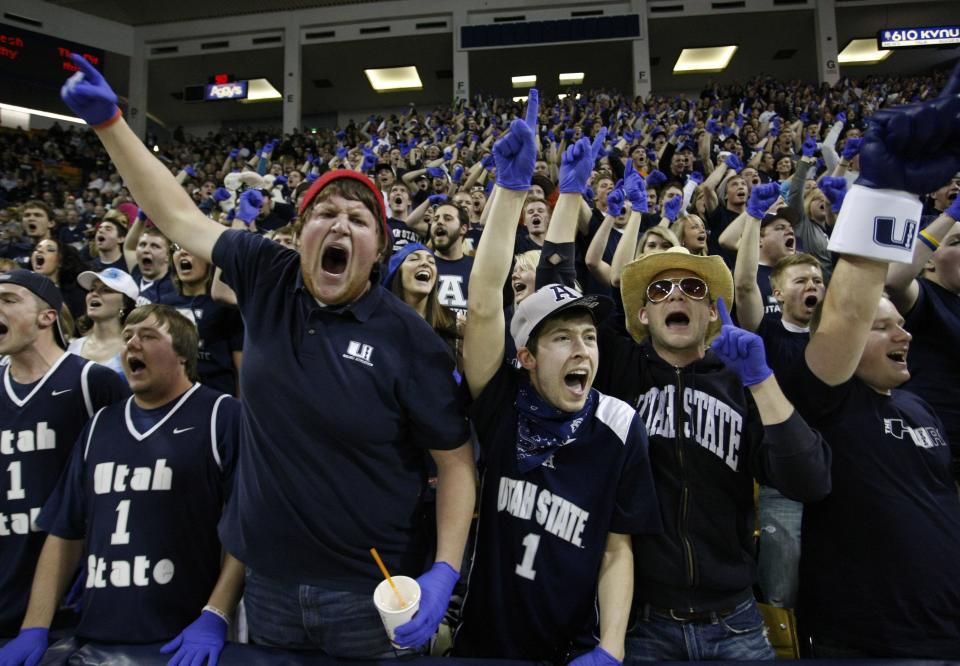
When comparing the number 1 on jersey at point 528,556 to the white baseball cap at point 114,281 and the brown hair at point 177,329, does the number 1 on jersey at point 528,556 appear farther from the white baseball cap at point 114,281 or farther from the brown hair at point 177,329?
the white baseball cap at point 114,281

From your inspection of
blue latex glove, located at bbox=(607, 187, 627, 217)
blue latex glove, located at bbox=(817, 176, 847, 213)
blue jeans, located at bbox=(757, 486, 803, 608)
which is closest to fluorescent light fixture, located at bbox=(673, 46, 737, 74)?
blue latex glove, located at bbox=(817, 176, 847, 213)

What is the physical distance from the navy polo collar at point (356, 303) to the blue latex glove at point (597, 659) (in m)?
1.03

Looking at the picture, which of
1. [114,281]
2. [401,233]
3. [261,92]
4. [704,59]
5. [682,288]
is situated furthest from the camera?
[261,92]

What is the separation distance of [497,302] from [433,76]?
19.9 metres

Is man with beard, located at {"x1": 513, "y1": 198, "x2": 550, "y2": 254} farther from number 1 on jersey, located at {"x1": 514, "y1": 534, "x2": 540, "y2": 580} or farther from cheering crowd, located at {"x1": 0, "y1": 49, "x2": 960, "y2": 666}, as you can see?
number 1 on jersey, located at {"x1": 514, "y1": 534, "x2": 540, "y2": 580}

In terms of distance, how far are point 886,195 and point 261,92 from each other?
22.6 metres

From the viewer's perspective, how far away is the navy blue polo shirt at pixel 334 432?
144 centimetres

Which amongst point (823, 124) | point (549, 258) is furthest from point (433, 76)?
point (549, 258)

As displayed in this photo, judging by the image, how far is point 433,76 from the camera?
19609mm

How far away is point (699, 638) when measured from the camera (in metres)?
1.69

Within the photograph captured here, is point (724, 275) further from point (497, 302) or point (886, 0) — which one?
point (886, 0)

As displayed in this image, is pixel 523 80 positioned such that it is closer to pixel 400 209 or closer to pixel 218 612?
pixel 400 209

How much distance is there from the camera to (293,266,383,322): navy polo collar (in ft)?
5.07

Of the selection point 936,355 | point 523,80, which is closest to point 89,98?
point 936,355
